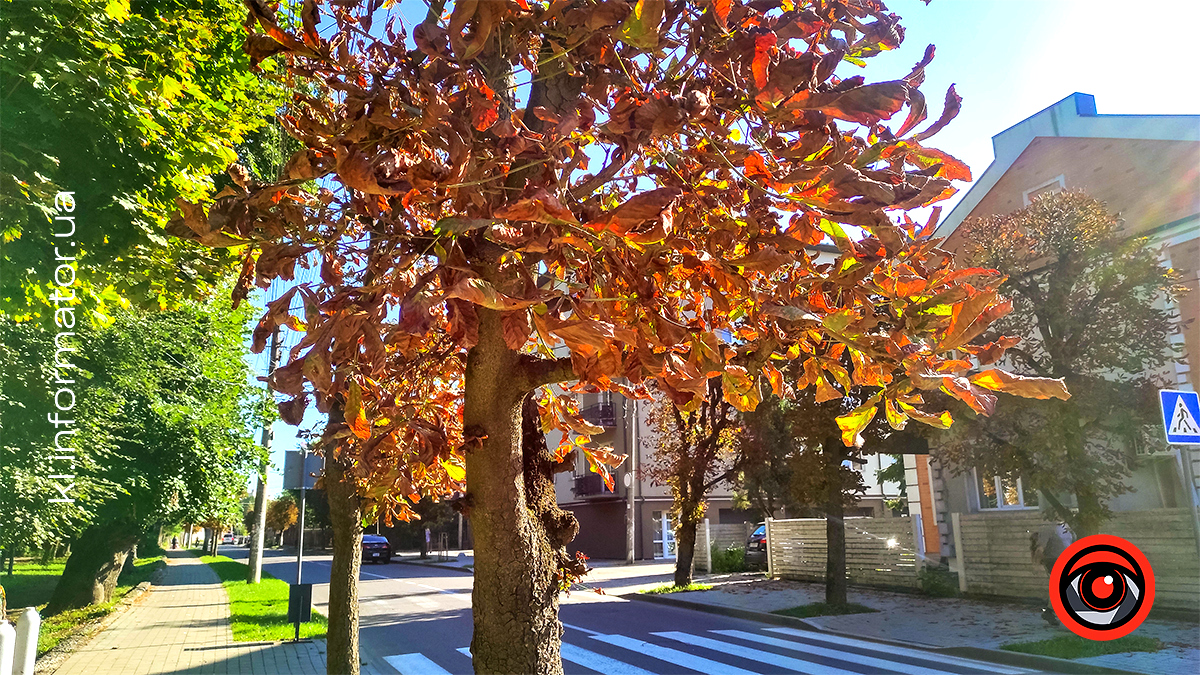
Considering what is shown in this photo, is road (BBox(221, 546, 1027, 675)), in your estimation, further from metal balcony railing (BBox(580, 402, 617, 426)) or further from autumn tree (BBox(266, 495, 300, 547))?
autumn tree (BBox(266, 495, 300, 547))

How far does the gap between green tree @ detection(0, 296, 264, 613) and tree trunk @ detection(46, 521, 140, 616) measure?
0.08 feet

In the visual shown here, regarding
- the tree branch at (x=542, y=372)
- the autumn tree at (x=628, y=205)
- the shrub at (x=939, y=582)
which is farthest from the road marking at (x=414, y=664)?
the shrub at (x=939, y=582)

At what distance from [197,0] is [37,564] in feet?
98.0

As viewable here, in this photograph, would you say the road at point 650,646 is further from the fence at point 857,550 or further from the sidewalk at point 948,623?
the fence at point 857,550

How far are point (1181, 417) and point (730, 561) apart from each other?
16.7 metres

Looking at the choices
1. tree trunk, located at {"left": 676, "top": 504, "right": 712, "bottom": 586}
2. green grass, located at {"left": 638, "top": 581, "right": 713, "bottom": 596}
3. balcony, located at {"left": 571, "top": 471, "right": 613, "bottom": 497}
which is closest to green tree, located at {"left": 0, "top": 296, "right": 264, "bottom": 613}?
green grass, located at {"left": 638, "top": 581, "right": 713, "bottom": 596}

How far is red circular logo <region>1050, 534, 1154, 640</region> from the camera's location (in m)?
8.37

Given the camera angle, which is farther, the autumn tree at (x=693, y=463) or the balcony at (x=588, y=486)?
the balcony at (x=588, y=486)

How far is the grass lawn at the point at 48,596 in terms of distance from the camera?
1077cm

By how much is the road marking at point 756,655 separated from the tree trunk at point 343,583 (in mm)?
5369

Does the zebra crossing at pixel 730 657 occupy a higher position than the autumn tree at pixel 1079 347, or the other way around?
the autumn tree at pixel 1079 347

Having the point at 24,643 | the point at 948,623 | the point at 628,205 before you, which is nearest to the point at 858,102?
the point at 628,205

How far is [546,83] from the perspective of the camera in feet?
6.34

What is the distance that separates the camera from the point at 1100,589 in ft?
27.4
